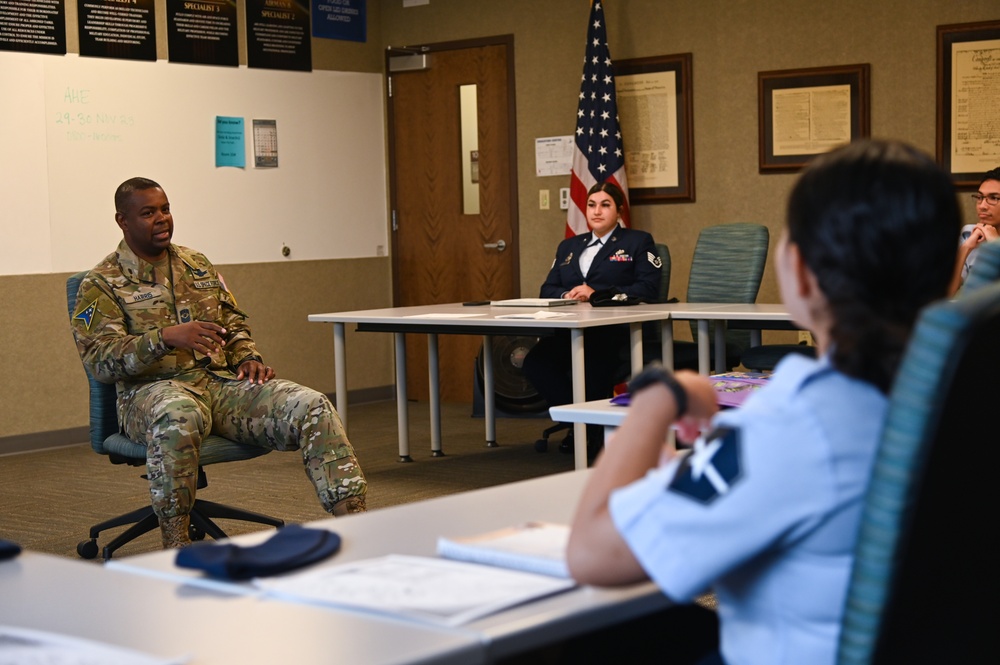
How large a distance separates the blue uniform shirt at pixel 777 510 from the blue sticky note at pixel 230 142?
21.6ft

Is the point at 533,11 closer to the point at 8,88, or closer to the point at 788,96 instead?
the point at 788,96

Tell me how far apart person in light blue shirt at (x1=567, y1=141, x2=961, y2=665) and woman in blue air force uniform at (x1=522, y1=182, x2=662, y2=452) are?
4.66m

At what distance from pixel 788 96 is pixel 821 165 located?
599 centimetres

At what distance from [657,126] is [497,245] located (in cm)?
133

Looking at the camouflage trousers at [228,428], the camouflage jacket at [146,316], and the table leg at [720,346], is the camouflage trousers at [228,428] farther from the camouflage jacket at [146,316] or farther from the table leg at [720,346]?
the table leg at [720,346]

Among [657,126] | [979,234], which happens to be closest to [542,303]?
[979,234]

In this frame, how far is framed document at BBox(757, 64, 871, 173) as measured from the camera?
666 cm

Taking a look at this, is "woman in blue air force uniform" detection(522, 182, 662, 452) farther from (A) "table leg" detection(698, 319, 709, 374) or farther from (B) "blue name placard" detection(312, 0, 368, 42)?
(B) "blue name placard" detection(312, 0, 368, 42)

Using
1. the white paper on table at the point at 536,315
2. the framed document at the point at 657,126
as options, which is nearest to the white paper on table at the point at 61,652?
the white paper on table at the point at 536,315

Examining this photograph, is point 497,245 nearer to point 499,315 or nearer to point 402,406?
point 402,406

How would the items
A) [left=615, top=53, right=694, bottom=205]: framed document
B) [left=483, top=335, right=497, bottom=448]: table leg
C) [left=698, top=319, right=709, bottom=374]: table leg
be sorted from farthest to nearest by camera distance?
1. [left=615, top=53, right=694, bottom=205]: framed document
2. [left=483, top=335, right=497, bottom=448]: table leg
3. [left=698, top=319, right=709, bottom=374]: table leg

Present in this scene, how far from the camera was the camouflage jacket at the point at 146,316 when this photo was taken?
395 centimetres

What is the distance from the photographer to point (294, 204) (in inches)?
309

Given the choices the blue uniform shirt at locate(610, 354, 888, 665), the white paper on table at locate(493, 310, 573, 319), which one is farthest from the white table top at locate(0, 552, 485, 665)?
the white paper on table at locate(493, 310, 573, 319)
